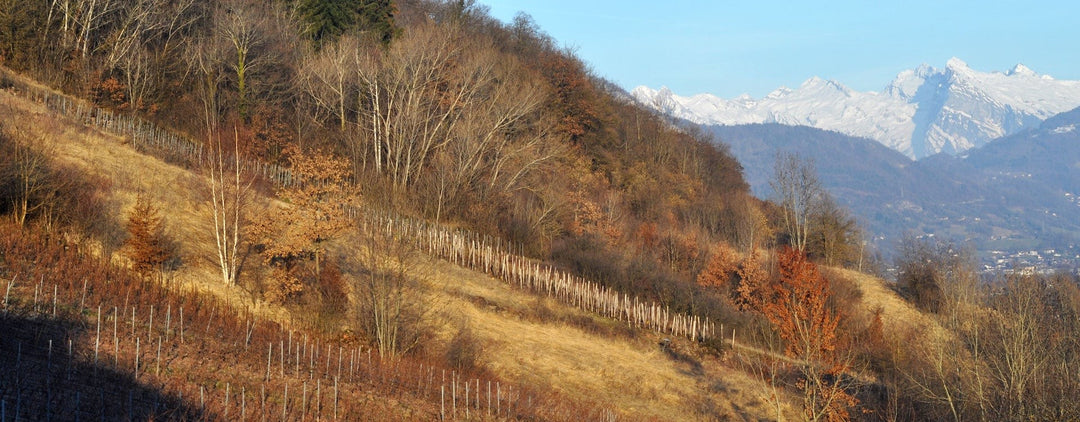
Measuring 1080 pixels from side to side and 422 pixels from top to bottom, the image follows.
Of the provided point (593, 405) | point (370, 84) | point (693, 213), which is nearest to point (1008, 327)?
point (593, 405)

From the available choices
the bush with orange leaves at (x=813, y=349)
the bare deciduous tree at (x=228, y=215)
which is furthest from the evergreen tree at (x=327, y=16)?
the bush with orange leaves at (x=813, y=349)

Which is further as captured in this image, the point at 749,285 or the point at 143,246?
the point at 749,285

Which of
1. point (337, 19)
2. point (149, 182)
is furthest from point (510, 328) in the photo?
point (337, 19)

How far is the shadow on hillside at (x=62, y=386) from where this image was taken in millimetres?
15992

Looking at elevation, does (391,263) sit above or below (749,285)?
above

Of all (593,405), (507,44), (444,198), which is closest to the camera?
(593,405)

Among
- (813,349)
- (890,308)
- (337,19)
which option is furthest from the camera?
(337,19)

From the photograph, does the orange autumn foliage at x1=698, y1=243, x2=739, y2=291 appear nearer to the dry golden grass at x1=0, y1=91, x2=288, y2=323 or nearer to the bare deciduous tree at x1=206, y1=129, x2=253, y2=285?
the bare deciduous tree at x1=206, y1=129, x2=253, y2=285

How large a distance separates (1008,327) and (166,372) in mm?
31985

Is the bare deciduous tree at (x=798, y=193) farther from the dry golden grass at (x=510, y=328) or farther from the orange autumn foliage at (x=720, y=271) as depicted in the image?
the dry golden grass at (x=510, y=328)

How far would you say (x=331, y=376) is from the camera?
23.4 metres

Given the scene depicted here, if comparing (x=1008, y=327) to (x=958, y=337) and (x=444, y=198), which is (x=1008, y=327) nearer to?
(x=958, y=337)

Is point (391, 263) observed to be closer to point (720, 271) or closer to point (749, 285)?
point (720, 271)

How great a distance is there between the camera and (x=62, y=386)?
677 inches
